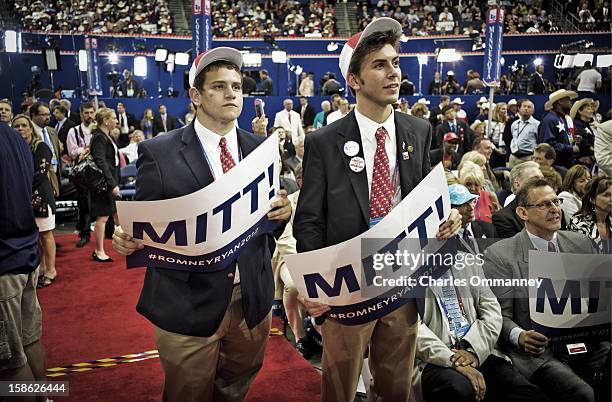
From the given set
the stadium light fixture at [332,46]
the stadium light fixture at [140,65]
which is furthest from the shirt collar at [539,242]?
the stadium light fixture at [332,46]

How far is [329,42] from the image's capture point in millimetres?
20281

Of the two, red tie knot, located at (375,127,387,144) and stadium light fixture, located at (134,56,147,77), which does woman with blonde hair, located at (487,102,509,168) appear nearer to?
red tie knot, located at (375,127,387,144)

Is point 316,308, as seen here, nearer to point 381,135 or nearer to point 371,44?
point 381,135

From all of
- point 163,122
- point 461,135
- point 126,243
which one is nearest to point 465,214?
point 126,243

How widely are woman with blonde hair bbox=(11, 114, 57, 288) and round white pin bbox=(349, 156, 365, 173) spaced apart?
3.11m

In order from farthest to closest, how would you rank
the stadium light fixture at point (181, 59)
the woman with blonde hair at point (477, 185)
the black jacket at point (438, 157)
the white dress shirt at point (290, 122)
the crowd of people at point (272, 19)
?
1. the crowd of people at point (272, 19)
2. the stadium light fixture at point (181, 59)
3. the white dress shirt at point (290, 122)
4. the black jacket at point (438, 157)
5. the woman with blonde hair at point (477, 185)

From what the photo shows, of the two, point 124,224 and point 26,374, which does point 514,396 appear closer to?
point 124,224

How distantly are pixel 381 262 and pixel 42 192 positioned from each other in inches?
152

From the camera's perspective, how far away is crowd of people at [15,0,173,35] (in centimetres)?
1745

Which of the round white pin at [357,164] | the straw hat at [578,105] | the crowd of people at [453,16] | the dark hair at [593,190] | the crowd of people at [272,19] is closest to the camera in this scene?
the round white pin at [357,164]

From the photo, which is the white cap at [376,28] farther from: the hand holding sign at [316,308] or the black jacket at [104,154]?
the black jacket at [104,154]

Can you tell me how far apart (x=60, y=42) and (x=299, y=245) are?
60.2ft

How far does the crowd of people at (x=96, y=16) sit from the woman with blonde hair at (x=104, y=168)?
13399 millimetres

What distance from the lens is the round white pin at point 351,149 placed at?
1949 millimetres
